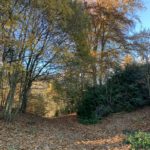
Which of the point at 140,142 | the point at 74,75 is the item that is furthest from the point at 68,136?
the point at 74,75

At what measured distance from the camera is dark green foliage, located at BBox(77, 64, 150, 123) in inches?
738

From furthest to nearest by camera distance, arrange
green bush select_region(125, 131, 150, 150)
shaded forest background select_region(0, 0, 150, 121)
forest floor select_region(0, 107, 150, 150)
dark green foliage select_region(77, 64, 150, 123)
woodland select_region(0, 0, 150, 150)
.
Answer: dark green foliage select_region(77, 64, 150, 123), shaded forest background select_region(0, 0, 150, 121), woodland select_region(0, 0, 150, 150), forest floor select_region(0, 107, 150, 150), green bush select_region(125, 131, 150, 150)

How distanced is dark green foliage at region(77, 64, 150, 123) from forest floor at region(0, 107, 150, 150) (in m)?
1.75

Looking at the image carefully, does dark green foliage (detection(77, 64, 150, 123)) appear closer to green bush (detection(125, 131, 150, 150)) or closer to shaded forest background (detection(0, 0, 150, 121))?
shaded forest background (detection(0, 0, 150, 121))

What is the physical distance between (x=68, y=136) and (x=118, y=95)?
7.69 m

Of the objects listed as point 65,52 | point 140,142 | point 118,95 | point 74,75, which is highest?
point 65,52

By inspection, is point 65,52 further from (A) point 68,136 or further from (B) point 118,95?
(B) point 118,95

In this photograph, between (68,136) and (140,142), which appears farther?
(68,136)

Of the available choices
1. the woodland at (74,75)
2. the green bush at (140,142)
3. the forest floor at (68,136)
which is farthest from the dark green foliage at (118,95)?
the green bush at (140,142)

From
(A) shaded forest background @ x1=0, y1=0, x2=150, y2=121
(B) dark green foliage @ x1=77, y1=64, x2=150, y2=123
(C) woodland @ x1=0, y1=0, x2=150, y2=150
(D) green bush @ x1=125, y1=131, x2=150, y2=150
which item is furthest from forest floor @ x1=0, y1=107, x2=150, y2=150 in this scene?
(B) dark green foliage @ x1=77, y1=64, x2=150, y2=123

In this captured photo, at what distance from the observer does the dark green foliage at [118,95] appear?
18.8 meters

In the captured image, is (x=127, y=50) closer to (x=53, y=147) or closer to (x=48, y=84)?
(x=48, y=84)

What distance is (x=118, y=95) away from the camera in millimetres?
19234

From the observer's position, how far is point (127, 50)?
22625 millimetres
